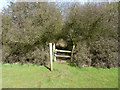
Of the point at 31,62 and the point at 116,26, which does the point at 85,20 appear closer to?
the point at 116,26

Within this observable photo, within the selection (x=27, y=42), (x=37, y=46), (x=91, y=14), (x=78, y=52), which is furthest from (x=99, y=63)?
(x=27, y=42)

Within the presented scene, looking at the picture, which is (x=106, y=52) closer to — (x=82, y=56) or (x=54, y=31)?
(x=82, y=56)

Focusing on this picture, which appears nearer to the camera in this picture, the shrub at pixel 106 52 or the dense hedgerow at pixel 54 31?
the shrub at pixel 106 52

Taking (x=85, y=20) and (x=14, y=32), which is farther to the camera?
(x=85, y=20)

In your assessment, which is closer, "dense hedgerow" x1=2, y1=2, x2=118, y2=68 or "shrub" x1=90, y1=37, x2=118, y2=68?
"shrub" x1=90, y1=37, x2=118, y2=68

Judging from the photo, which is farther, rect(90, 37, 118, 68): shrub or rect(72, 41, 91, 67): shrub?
rect(72, 41, 91, 67): shrub

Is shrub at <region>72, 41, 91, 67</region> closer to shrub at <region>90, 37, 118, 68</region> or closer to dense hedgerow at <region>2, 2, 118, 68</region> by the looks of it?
dense hedgerow at <region>2, 2, 118, 68</region>

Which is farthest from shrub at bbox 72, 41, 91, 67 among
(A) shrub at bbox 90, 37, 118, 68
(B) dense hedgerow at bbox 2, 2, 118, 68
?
(A) shrub at bbox 90, 37, 118, 68

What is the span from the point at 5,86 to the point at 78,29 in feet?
18.9

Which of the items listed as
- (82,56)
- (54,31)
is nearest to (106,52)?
(82,56)

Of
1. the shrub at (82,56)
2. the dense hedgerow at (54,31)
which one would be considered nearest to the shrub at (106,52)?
the dense hedgerow at (54,31)

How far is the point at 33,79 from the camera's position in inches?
179

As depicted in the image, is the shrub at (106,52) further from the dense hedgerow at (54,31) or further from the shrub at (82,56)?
the shrub at (82,56)

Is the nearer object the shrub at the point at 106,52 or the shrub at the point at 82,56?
the shrub at the point at 106,52
